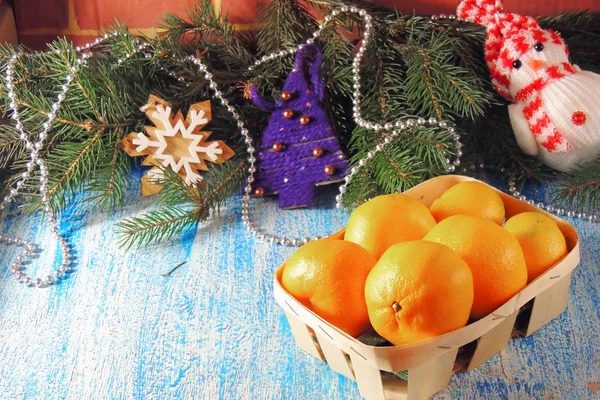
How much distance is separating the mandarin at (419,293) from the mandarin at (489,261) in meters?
0.03

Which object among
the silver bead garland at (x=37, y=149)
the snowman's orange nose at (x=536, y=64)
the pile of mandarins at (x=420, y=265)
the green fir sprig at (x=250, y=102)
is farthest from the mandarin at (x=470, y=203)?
the silver bead garland at (x=37, y=149)

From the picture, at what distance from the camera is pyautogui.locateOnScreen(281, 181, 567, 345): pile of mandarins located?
0.55m

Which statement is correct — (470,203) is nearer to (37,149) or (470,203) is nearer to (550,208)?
(550,208)

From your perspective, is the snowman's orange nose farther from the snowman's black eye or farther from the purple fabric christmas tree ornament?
the purple fabric christmas tree ornament

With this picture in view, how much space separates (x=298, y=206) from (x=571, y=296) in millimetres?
369

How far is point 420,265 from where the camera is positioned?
555mm

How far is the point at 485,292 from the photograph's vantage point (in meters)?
0.60

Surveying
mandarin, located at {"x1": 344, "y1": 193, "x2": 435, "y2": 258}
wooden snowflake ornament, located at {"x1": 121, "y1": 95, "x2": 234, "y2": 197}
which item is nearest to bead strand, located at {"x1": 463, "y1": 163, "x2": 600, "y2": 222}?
mandarin, located at {"x1": 344, "y1": 193, "x2": 435, "y2": 258}

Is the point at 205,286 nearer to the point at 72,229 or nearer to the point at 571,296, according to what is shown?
the point at 72,229

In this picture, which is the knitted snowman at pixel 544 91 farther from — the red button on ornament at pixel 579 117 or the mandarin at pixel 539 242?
the mandarin at pixel 539 242

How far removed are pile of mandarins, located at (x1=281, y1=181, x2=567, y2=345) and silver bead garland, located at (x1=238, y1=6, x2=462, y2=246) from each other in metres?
0.18

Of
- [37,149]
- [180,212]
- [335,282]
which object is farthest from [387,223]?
[37,149]

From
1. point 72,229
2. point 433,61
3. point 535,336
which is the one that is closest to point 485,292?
point 535,336

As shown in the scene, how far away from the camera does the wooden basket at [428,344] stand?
1.84ft
